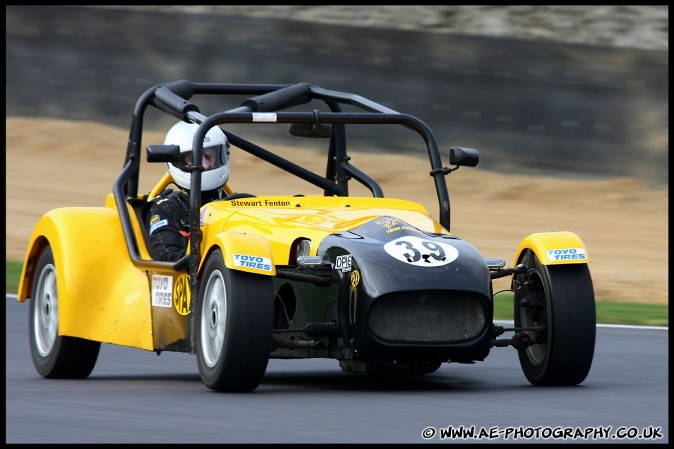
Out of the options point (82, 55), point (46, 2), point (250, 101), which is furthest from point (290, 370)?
point (46, 2)

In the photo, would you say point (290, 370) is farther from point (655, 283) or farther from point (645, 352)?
point (655, 283)

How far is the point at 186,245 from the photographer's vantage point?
375 inches

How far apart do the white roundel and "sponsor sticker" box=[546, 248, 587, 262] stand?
0.65m

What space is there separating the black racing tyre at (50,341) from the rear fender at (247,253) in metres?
1.81

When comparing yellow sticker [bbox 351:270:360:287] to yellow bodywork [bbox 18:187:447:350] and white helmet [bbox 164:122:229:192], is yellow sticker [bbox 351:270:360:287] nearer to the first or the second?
yellow bodywork [bbox 18:187:447:350]

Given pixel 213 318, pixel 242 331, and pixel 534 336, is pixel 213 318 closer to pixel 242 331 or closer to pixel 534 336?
pixel 242 331

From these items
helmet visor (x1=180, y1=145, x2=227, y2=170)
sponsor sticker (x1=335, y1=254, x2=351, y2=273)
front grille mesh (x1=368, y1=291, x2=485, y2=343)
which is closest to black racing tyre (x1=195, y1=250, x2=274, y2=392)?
sponsor sticker (x1=335, y1=254, x2=351, y2=273)

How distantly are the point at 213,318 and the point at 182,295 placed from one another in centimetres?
56

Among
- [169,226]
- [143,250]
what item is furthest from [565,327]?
[143,250]

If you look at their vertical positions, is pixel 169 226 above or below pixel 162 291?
above

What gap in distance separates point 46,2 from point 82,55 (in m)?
2.40

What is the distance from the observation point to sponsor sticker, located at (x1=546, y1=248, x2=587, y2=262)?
8547mm

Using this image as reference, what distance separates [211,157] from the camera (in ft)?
31.8

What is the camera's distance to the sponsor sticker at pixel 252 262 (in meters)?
7.99
